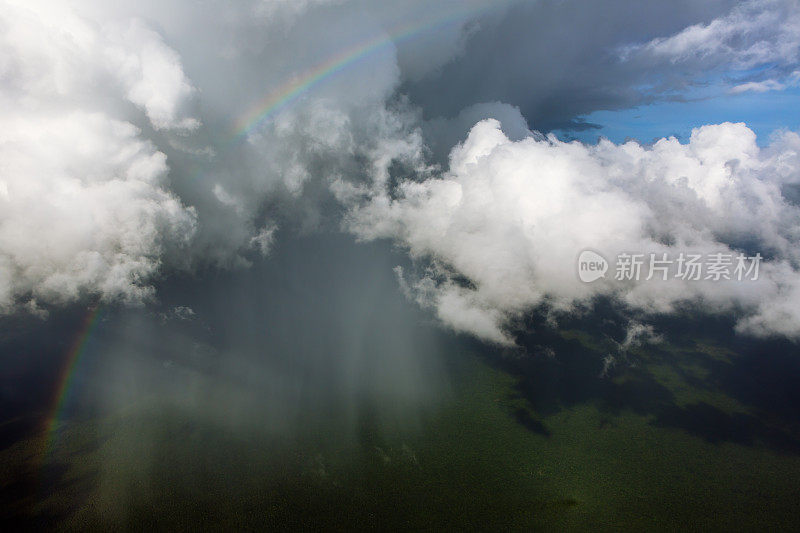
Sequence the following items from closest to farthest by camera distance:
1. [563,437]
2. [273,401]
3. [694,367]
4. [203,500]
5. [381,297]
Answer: [203,500]
[563,437]
[273,401]
[694,367]
[381,297]

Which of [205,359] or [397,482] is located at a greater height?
[205,359]

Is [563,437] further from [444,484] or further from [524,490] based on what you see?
[444,484]

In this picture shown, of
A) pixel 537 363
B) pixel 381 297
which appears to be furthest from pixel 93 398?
pixel 537 363

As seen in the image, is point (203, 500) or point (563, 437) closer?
point (203, 500)

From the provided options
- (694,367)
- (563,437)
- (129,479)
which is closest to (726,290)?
(694,367)

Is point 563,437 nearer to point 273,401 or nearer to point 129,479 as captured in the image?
point 273,401

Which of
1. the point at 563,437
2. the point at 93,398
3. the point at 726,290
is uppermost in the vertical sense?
the point at 726,290

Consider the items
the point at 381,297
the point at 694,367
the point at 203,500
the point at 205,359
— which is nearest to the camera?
the point at 203,500
